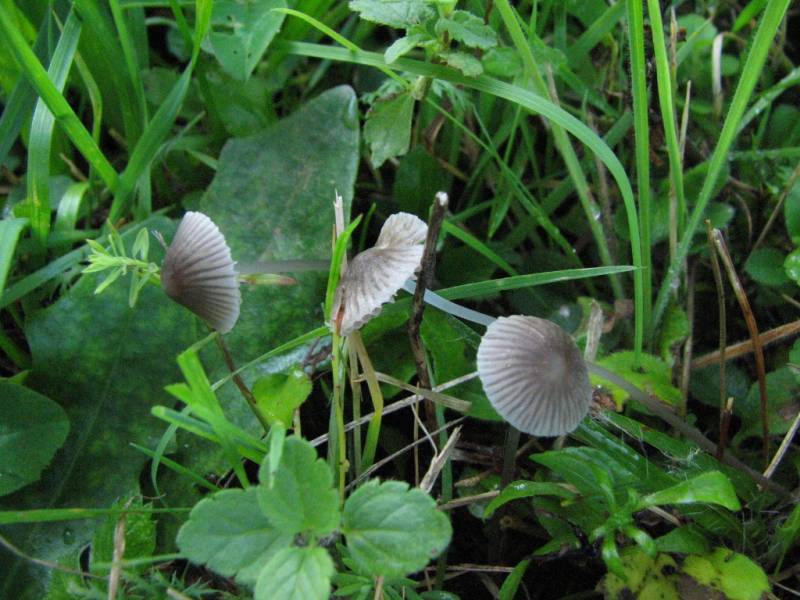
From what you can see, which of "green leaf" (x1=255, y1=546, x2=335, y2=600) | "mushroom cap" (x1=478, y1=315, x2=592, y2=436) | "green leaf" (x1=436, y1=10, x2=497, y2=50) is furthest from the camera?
"green leaf" (x1=436, y1=10, x2=497, y2=50)

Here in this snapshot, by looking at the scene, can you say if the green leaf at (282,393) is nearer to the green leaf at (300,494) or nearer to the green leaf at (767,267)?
the green leaf at (300,494)

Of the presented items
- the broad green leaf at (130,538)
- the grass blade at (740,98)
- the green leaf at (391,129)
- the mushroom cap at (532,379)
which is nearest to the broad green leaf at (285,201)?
the green leaf at (391,129)

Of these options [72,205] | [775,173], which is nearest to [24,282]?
[72,205]

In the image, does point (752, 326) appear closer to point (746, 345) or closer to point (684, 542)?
point (746, 345)

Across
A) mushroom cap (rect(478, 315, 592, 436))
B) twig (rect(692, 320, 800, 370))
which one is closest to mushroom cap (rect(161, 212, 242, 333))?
mushroom cap (rect(478, 315, 592, 436))

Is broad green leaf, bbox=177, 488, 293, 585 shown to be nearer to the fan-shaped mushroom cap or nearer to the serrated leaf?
the fan-shaped mushroom cap

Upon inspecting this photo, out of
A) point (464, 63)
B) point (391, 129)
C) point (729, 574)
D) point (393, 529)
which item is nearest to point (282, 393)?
point (393, 529)
